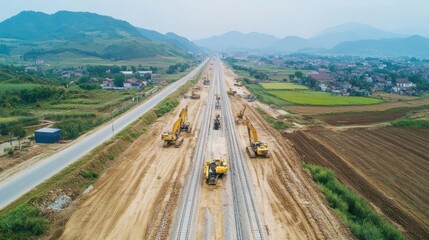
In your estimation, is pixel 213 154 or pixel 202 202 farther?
pixel 213 154

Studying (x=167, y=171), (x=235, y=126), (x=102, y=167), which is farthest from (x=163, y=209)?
(x=235, y=126)

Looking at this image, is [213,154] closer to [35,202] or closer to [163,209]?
[163,209]

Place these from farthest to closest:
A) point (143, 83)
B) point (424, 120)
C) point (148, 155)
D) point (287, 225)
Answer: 1. point (143, 83)
2. point (424, 120)
3. point (148, 155)
4. point (287, 225)

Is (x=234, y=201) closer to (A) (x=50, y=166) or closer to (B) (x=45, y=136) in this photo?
(A) (x=50, y=166)

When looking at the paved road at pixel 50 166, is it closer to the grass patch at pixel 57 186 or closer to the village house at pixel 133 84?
the grass patch at pixel 57 186

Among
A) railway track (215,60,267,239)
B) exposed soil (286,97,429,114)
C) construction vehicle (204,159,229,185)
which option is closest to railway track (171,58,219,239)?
construction vehicle (204,159,229,185)

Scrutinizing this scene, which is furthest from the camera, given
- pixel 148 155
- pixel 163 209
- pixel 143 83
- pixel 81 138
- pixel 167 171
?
pixel 143 83
